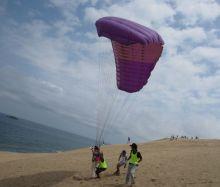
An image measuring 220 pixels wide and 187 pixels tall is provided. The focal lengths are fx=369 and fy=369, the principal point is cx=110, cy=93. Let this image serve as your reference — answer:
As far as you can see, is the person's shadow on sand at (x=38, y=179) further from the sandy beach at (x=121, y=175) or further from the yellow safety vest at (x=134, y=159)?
the yellow safety vest at (x=134, y=159)

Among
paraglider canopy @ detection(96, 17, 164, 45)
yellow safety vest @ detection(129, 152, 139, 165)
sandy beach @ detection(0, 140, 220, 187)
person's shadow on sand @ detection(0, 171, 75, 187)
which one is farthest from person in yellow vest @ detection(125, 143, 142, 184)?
paraglider canopy @ detection(96, 17, 164, 45)

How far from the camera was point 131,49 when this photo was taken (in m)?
19.4

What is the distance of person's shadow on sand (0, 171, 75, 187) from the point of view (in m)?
19.2

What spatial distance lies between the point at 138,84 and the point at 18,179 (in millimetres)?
8433

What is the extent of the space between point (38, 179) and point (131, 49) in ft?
28.3

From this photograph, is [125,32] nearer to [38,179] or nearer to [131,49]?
[131,49]

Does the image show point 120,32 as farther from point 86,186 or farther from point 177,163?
point 177,163

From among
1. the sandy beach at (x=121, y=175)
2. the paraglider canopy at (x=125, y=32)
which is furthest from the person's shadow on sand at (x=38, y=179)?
the paraglider canopy at (x=125, y=32)

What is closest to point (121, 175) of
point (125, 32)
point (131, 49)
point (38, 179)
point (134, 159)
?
point (134, 159)

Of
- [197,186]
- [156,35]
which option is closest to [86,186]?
[197,186]

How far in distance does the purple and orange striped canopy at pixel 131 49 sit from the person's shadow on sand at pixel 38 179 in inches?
235

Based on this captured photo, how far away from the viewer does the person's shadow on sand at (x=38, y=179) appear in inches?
756

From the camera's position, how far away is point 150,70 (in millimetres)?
20016

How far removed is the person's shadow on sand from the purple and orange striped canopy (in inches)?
235
